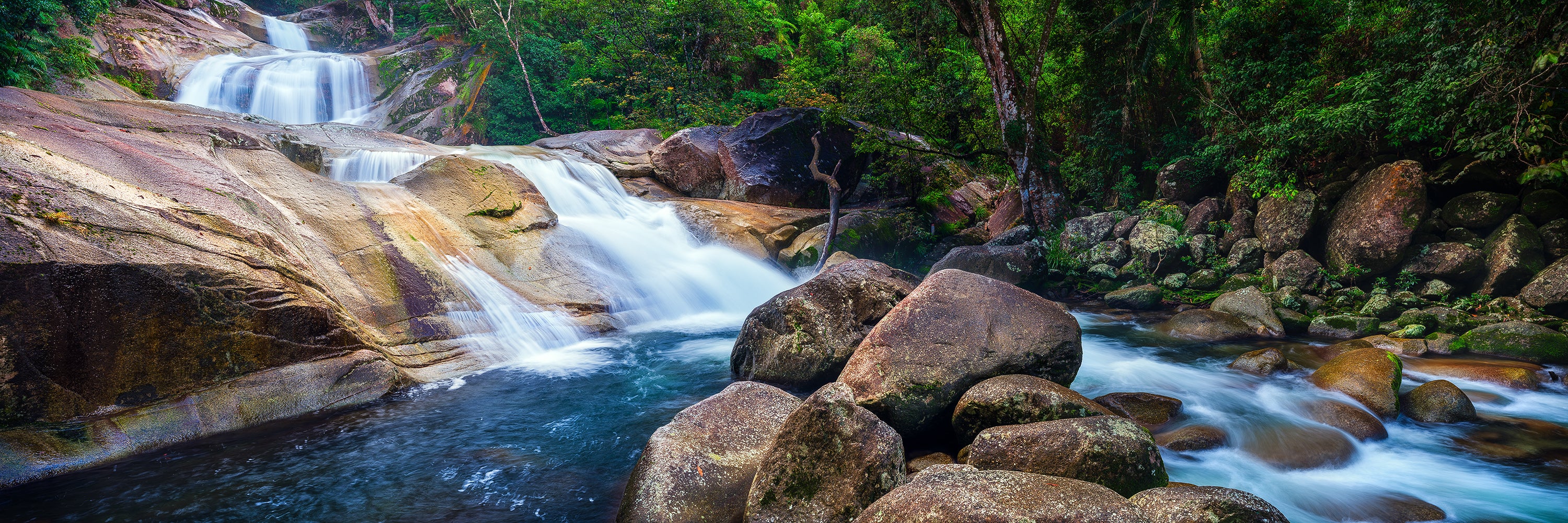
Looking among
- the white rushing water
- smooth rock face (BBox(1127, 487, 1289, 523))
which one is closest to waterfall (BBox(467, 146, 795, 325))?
the white rushing water

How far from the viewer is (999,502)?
3.03 metres

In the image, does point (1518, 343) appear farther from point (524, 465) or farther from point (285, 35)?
point (285, 35)

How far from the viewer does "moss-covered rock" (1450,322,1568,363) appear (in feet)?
23.5

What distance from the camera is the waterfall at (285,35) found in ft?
101

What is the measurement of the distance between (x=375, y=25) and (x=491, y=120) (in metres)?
16.3

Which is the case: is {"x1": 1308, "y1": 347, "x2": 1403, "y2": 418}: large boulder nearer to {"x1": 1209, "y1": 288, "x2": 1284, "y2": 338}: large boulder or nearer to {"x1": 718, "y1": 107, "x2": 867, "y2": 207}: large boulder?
{"x1": 1209, "y1": 288, "x2": 1284, "y2": 338}: large boulder

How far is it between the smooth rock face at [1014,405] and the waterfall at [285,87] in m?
24.5

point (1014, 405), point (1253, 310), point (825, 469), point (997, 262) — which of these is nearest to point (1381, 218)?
point (1253, 310)

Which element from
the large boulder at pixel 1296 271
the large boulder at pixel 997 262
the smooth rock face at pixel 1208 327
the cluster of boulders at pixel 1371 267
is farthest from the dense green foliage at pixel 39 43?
the large boulder at pixel 1296 271

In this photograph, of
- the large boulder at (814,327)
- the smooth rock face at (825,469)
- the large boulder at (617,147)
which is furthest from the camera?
the large boulder at (617,147)

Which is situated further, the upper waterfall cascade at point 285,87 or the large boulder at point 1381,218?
the upper waterfall cascade at point 285,87

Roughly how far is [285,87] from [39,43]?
1408cm

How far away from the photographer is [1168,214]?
12.5m

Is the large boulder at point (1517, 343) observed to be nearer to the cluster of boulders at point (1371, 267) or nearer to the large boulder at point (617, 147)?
the cluster of boulders at point (1371, 267)
